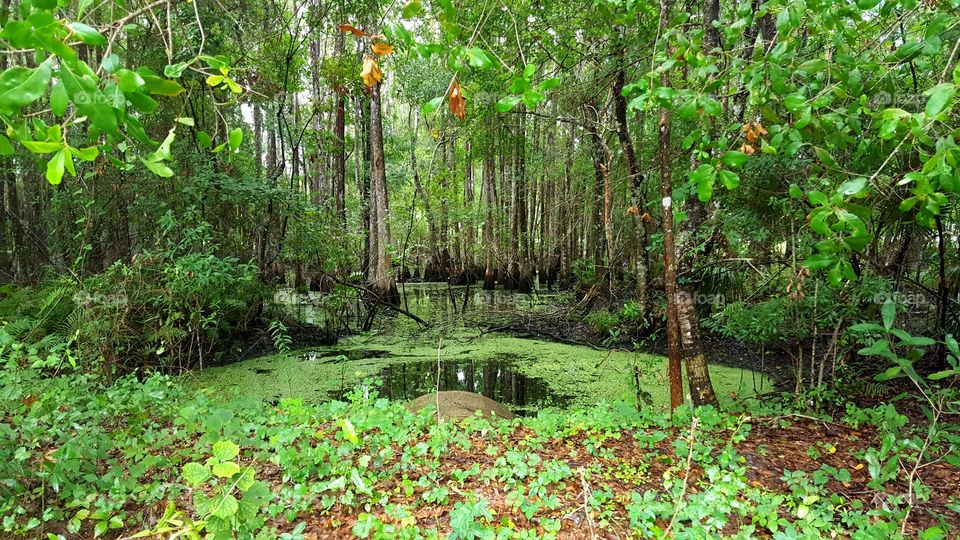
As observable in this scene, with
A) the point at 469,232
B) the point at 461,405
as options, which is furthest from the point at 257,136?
the point at 461,405

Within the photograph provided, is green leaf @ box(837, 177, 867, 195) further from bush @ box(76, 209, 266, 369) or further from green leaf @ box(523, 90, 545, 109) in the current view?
bush @ box(76, 209, 266, 369)

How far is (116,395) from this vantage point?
2650mm

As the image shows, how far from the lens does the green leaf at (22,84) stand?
0.64 metres

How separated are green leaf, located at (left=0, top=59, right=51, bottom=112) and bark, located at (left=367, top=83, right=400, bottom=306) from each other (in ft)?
23.1

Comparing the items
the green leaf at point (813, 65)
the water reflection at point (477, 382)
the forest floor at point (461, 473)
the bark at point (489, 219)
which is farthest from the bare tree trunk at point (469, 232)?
the green leaf at point (813, 65)

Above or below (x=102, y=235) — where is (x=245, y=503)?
below

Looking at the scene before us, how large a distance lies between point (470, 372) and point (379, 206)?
379 cm

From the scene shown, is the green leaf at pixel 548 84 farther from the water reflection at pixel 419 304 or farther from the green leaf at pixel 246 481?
the water reflection at pixel 419 304

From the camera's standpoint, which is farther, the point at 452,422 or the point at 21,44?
the point at 452,422

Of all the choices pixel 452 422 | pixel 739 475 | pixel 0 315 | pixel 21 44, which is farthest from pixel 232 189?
pixel 739 475

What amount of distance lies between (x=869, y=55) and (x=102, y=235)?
291 inches

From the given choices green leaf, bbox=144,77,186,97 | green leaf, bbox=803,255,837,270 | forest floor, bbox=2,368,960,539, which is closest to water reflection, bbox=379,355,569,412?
forest floor, bbox=2,368,960,539

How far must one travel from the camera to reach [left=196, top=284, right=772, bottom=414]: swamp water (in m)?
4.38

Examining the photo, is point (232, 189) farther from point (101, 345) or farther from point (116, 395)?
point (116, 395)
